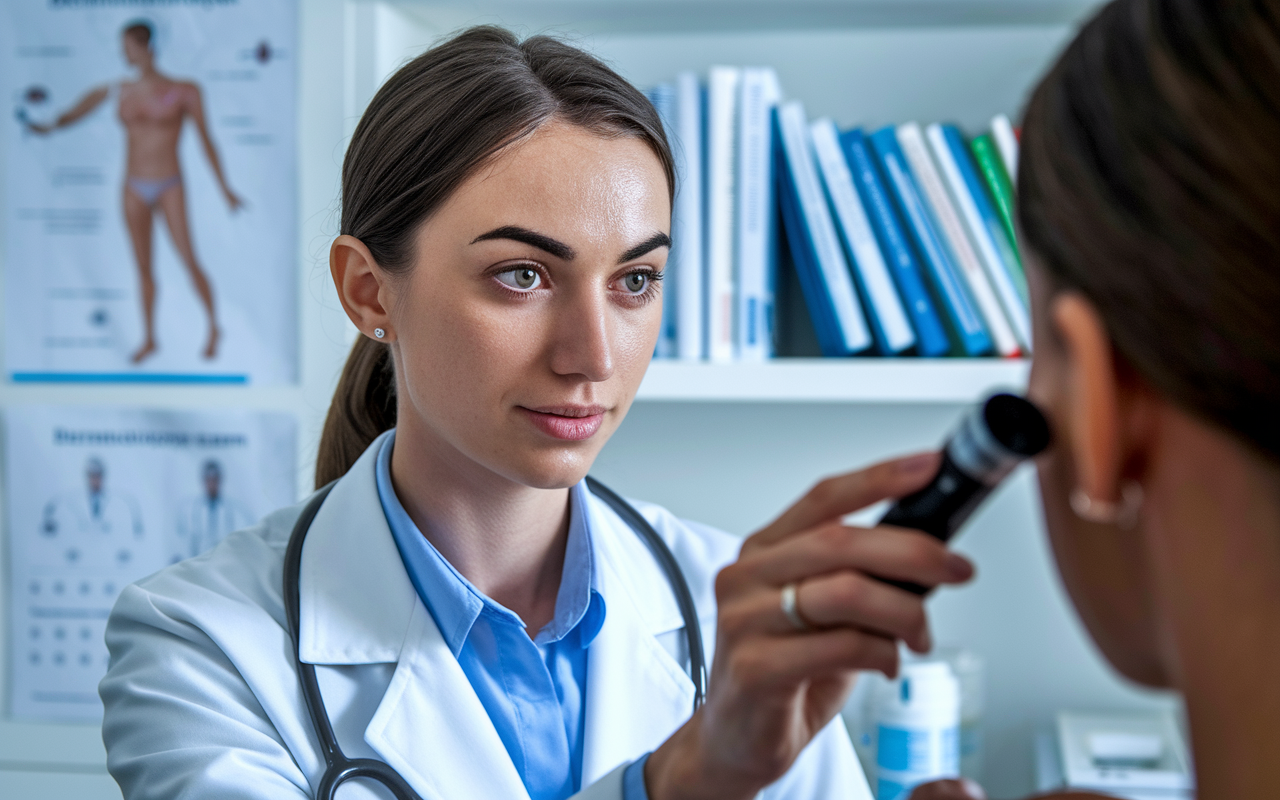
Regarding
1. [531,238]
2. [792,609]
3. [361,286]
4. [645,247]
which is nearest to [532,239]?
[531,238]

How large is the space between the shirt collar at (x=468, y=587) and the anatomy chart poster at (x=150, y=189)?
605 mm

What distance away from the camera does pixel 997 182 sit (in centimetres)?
126

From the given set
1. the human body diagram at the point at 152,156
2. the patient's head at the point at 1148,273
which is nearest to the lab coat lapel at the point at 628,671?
the patient's head at the point at 1148,273

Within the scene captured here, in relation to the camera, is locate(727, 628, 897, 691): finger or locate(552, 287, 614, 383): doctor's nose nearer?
locate(727, 628, 897, 691): finger

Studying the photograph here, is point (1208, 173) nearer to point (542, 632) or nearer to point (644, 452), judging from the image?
point (542, 632)

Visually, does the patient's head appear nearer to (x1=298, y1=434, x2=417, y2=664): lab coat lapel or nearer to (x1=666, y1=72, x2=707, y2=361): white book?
(x1=298, y1=434, x2=417, y2=664): lab coat lapel

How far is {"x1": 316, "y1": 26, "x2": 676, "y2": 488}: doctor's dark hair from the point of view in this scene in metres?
0.85

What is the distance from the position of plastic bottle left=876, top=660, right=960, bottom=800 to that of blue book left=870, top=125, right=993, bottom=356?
42 centimetres

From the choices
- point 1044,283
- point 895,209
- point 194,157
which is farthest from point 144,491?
point 1044,283

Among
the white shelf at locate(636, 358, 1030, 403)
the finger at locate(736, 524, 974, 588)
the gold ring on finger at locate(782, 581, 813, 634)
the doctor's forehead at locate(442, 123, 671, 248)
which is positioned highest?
the doctor's forehead at locate(442, 123, 671, 248)

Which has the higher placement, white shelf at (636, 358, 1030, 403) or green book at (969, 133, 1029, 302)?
green book at (969, 133, 1029, 302)

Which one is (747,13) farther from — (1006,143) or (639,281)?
(639,281)

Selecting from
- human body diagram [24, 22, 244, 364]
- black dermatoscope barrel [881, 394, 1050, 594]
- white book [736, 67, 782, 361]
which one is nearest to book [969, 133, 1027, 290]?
white book [736, 67, 782, 361]

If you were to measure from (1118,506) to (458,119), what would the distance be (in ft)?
2.06
